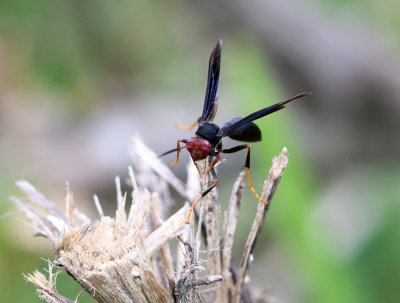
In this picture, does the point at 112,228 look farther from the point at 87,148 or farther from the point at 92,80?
the point at 92,80

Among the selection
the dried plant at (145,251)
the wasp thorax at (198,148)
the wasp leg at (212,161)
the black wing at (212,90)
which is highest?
the black wing at (212,90)

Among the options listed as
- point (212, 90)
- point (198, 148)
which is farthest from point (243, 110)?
point (198, 148)

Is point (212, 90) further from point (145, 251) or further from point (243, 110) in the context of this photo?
point (243, 110)

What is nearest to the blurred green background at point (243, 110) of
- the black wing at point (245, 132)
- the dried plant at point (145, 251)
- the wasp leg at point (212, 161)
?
the black wing at point (245, 132)

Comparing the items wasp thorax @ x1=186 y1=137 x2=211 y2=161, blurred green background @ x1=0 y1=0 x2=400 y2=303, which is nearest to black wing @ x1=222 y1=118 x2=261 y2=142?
wasp thorax @ x1=186 y1=137 x2=211 y2=161

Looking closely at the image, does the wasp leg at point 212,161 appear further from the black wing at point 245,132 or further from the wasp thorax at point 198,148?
the black wing at point 245,132

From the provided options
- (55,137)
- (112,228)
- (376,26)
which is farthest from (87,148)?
(112,228)

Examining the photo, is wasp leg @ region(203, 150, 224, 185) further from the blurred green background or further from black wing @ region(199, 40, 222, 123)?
the blurred green background
